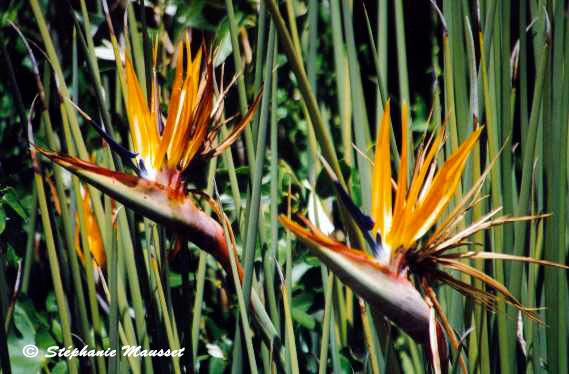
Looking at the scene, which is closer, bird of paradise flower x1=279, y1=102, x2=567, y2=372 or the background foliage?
bird of paradise flower x1=279, y1=102, x2=567, y2=372

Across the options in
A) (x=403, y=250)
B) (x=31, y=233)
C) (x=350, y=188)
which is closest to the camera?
(x=403, y=250)

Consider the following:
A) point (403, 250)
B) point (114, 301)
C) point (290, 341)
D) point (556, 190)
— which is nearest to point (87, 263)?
point (114, 301)

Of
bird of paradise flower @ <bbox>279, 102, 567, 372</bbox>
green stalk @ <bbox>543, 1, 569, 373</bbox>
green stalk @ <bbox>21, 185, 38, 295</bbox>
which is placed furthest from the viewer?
green stalk @ <bbox>21, 185, 38, 295</bbox>

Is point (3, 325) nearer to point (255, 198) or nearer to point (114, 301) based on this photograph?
point (114, 301)

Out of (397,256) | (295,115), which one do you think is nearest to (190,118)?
(397,256)

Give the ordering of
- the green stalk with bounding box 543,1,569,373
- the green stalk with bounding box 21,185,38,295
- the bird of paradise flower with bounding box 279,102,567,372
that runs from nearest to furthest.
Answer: the bird of paradise flower with bounding box 279,102,567,372 < the green stalk with bounding box 543,1,569,373 < the green stalk with bounding box 21,185,38,295

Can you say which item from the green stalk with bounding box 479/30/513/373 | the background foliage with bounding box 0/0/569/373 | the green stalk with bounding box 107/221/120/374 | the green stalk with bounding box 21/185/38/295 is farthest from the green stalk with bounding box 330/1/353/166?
the green stalk with bounding box 21/185/38/295

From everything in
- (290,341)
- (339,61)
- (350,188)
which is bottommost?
(290,341)

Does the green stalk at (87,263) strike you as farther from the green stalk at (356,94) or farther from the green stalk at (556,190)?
the green stalk at (556,190)

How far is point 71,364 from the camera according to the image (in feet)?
1.75

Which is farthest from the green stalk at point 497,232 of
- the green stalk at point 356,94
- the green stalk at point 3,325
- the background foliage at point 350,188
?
the green stalk at point 3,325

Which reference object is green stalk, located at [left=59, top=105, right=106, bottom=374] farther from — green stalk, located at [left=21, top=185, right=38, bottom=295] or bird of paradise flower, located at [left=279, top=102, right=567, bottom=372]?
bird of paradise flower, located at [left=279, top=102, right=567, bottom=372]

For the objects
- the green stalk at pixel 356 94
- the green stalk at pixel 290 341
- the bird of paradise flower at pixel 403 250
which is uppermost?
the green stalk at pixel 356 94

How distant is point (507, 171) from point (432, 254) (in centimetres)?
15
